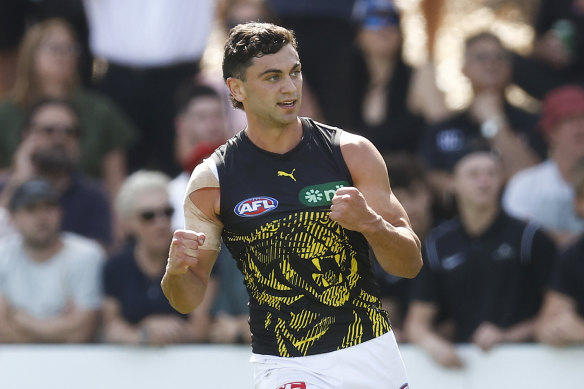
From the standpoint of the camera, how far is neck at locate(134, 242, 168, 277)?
313 inches

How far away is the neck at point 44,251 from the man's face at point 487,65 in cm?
374

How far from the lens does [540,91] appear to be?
31.5 feet

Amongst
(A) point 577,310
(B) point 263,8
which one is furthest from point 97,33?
(A) point 577,310

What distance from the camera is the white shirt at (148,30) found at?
9695 millimetres

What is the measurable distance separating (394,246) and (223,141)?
14.4ft

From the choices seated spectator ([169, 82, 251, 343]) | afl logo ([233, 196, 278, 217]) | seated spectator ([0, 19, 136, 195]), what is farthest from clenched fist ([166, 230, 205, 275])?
seated spectator ([0, 19, 136, 195])

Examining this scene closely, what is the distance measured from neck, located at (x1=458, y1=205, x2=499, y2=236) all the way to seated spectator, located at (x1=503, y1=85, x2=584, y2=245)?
2.04ft

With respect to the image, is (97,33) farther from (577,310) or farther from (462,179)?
(577,310)

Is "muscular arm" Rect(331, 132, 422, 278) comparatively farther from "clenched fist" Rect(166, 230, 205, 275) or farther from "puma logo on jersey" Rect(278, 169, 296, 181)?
"clenched fist" Rect(166, 230, 205, 275)

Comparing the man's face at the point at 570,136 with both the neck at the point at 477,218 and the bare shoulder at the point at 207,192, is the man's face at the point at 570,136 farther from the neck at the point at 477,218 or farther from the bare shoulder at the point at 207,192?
the bare shoulder at the point at 207,192

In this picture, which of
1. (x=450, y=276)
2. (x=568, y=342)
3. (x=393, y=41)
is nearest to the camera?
(x=568, y=342)

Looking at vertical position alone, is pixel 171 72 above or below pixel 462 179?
above

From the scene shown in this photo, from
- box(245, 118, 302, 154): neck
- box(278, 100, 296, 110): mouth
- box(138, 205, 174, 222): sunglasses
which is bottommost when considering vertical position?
box(138, 205, 174, 222): sunglasses

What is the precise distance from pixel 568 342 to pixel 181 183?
3.34 meters
